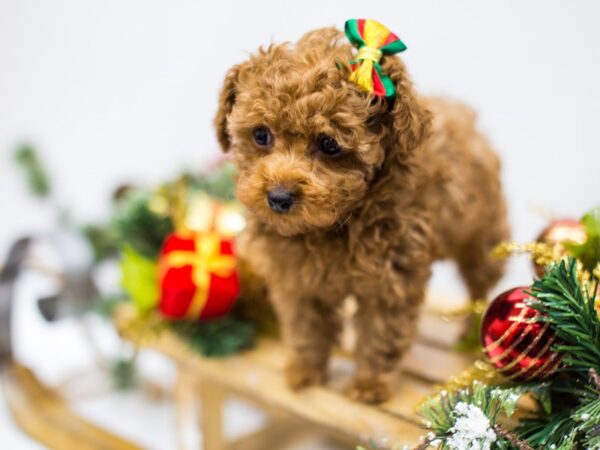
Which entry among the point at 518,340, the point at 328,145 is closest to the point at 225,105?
the point at 328,145

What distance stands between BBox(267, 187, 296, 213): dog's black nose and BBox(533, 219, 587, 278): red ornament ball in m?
0.45

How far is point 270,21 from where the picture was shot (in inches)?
51.4

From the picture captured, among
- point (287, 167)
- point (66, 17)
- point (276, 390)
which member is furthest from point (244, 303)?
point (66, 17)

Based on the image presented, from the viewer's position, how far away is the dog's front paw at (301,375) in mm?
1320

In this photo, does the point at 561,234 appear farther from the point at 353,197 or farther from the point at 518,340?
the point at 353,197

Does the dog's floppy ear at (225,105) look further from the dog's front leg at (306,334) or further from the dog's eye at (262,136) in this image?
the dog's front leg at (306,334)

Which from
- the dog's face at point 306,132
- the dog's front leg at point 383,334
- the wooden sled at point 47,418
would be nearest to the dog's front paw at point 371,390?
the dog's front leg at point 383,334

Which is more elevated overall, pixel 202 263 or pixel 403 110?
pixel 403 110

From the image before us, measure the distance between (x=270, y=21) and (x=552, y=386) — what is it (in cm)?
85

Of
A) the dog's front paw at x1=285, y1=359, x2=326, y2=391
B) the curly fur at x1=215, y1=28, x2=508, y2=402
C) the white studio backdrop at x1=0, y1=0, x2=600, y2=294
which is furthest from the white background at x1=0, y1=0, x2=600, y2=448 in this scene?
the dog's front paw at x1=285, y1=359, x2=326, y2=391

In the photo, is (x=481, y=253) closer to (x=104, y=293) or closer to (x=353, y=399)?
(x=353, y=399)

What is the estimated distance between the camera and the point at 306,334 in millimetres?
1292

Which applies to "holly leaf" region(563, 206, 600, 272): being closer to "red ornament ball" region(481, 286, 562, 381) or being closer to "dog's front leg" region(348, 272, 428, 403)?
"red ornament ball" region(481, 286, 562, 381)

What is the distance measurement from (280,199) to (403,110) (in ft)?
0.76
